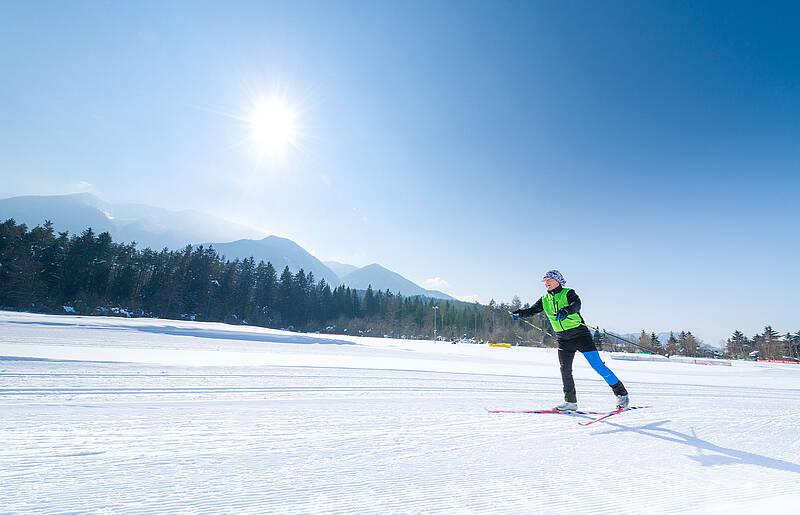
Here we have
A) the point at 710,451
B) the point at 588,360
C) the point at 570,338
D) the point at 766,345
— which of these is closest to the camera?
the point at 710,451

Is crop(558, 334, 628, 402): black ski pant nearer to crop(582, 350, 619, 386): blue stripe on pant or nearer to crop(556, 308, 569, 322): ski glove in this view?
crop(582, 350, 619, 386): blue stripe on pant

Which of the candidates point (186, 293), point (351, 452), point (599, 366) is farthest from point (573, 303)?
point (186, 293)

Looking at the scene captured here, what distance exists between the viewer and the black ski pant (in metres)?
4.31

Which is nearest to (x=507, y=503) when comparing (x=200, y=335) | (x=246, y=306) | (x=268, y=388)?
(x=268, y=388)

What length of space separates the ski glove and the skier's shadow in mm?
1387

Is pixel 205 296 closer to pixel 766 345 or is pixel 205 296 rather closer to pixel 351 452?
pixel 351 452

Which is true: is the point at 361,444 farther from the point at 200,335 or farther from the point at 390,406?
the point at 200,335

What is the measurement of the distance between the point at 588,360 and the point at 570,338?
351 mm

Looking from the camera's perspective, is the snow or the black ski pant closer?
the snow

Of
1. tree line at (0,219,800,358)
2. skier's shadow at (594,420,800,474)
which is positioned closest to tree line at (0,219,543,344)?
tree line at (0,219,800,358)

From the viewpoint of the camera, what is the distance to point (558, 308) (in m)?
4.48

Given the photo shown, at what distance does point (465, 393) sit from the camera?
502 centimetres

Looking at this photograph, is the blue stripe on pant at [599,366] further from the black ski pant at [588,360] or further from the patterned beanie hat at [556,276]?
the patterned beanie hat at [556,276]

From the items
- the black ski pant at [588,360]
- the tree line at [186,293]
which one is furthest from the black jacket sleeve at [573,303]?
the tree line at [186,293]
